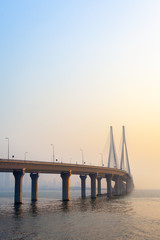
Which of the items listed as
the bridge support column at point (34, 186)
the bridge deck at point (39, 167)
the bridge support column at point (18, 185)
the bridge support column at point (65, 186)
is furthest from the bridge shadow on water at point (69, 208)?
the bridge support column at point (34, 186)

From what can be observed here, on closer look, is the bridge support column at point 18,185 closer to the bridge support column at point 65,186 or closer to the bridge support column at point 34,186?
the bridge support column at point 34,186

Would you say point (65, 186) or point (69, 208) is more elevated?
point (65, 186)

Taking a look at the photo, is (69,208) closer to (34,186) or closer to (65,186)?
(65,186)

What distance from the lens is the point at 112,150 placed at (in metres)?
161

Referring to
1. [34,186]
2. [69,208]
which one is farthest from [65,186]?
[69,208]

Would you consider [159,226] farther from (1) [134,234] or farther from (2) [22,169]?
(2) [22,169]

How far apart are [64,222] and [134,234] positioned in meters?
15.6

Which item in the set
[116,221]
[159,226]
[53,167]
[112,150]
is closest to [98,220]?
[116,221]

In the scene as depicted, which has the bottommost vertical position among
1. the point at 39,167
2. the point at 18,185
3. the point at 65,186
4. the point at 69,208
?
the point at 69,208

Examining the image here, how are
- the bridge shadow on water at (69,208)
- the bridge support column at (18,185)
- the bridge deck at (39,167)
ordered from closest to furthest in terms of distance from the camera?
the bridge shadow on water at (69,208) → the bridge deck at (39,167) → the bridge support column at (18,185)

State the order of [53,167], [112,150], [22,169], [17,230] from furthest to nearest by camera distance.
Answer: [112,150]
[53,167]
[22,169]
[17,230]

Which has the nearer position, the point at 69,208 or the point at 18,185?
the point at 69,208

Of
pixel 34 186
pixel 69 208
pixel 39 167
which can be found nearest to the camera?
pixel 69 208

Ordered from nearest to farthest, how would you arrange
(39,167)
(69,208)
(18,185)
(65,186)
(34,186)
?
(69,208) → (18,185) → (39,167) → (65,186) → (34,186)
